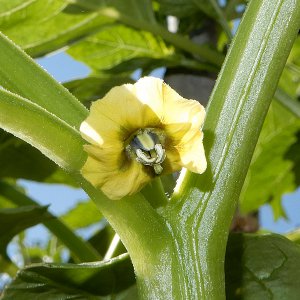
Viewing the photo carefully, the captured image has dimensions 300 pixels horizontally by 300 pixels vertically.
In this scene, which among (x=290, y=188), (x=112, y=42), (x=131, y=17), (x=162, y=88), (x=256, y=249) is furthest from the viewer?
(x=290, y=188)

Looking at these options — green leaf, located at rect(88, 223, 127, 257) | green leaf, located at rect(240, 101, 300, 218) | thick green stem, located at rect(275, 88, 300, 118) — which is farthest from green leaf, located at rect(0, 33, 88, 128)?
green leaf, located at rect(240, 101, 300, 218)

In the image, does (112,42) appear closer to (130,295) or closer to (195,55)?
(195,55)

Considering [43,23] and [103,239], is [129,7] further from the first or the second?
[103,239]

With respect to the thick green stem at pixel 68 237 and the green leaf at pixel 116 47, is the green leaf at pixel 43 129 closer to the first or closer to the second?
the thick green stem at pixel 68 237

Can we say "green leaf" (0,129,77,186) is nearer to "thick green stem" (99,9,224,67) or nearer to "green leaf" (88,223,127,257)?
"green leaf" (88,223,127,257)

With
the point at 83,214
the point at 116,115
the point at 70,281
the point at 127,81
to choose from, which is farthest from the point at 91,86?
the point at 116,115

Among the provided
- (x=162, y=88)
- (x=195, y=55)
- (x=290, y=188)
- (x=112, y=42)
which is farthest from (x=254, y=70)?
(x=290, y=188)
